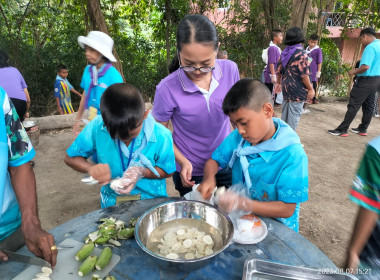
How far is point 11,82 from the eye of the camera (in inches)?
162

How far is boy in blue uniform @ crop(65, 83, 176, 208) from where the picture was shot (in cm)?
155

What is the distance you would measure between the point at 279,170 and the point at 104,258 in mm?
1056

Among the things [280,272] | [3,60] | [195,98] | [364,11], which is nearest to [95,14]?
[3,60]

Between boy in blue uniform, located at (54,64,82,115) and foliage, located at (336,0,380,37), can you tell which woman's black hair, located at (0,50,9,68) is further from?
foliage, located at (336,0,380,37)

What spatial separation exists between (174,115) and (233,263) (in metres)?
1.27

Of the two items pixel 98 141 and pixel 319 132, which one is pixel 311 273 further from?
pixel 319 132

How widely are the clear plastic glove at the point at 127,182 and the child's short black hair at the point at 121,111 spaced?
220 mm

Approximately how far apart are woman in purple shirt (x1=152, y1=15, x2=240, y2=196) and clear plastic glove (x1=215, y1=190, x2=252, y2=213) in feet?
1.76

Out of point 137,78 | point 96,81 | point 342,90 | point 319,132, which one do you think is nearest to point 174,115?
point 96,81

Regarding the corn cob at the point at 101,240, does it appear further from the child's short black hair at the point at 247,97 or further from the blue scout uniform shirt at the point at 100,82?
the blue scout uniform shirt at the point at 100,82

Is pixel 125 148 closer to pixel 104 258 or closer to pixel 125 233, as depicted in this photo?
pixel 125 233

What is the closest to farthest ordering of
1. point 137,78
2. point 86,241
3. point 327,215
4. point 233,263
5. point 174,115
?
point 233,263 < point 86,241 < point 174,115 < point 327,215 < point 137,78

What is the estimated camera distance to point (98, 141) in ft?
5.96

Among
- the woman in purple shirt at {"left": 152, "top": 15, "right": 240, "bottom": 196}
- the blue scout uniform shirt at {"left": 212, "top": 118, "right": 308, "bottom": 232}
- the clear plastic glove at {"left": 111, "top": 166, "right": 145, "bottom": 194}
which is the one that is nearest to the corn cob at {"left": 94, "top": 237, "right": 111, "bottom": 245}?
the clear plastic glove at {"left": 111, "top": 166, "right": 145, "bottom": 194}
